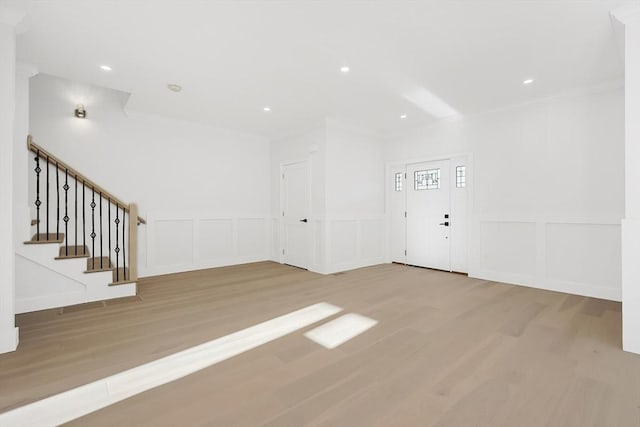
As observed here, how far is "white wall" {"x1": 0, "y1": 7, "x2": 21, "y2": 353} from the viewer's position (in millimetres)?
2393

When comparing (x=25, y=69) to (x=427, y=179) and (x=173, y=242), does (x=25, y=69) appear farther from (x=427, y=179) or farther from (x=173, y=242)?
(x=427, y=179)

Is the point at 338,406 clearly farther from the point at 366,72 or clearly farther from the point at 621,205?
the point at 621,205

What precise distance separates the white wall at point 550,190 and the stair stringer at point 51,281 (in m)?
5.63

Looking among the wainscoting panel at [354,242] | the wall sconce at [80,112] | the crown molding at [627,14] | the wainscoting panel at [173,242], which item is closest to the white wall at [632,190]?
the crown molding at [627,14]

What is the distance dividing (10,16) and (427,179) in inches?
229

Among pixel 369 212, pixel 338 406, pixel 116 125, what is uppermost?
pixel 116 125

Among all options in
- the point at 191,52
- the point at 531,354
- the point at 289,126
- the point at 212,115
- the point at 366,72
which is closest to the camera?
the point at 531,354

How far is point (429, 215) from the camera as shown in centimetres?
563

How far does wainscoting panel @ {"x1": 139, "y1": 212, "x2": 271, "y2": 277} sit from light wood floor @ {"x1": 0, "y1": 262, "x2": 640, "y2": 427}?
5.19 feet

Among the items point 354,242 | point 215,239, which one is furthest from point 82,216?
point 354,242

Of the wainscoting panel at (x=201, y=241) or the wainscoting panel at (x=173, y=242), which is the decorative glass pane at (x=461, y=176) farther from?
the wainscoting panel at (x=173, y=242)

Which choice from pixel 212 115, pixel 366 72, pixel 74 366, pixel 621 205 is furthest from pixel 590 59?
pixel 74 366

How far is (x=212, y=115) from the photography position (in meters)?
5.17

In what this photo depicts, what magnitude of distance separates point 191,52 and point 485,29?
2.96 metres
